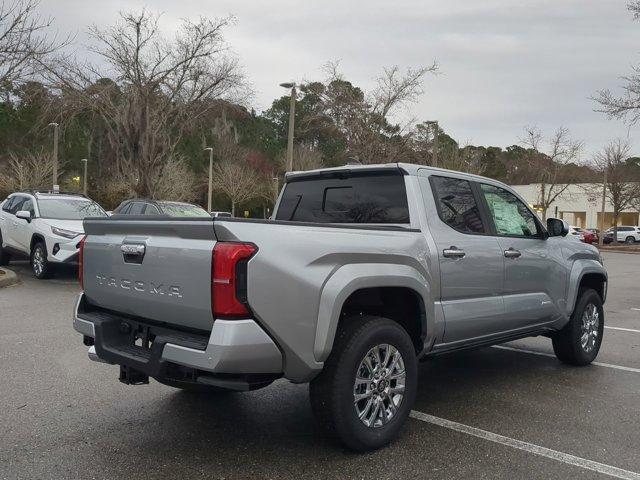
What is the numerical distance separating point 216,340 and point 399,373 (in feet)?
4.64

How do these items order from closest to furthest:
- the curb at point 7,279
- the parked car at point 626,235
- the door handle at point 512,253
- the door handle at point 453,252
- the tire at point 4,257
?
the door handle at point 453,252 → the door handle at point 512,253 → the curb at point 7,279 → the tire at point 4,257 → the parked car at point 626,235

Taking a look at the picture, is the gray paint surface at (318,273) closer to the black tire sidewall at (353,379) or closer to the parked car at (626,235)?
the black tire sidewall at (353,379)

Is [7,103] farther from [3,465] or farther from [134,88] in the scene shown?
[3,465]

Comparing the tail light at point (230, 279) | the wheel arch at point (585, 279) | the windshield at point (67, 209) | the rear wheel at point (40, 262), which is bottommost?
the rear wheel at point (40, 262)

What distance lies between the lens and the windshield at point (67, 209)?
12.5 metres

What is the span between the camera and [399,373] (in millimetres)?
4098

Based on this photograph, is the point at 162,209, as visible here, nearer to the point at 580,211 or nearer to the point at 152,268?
the point at 152,268

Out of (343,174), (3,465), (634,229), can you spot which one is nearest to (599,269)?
(343,174)

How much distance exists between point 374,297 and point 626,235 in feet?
174

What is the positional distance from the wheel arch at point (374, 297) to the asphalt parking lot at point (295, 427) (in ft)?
2.46

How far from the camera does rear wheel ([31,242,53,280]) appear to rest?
472 inches

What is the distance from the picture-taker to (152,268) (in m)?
3.70

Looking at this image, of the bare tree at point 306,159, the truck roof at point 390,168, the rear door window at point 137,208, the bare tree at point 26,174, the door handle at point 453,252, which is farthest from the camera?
the bare tree at point 306,159

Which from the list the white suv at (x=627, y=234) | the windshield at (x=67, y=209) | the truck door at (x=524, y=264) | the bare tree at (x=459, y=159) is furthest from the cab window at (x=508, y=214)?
the white suv at (x=627, y=234)
